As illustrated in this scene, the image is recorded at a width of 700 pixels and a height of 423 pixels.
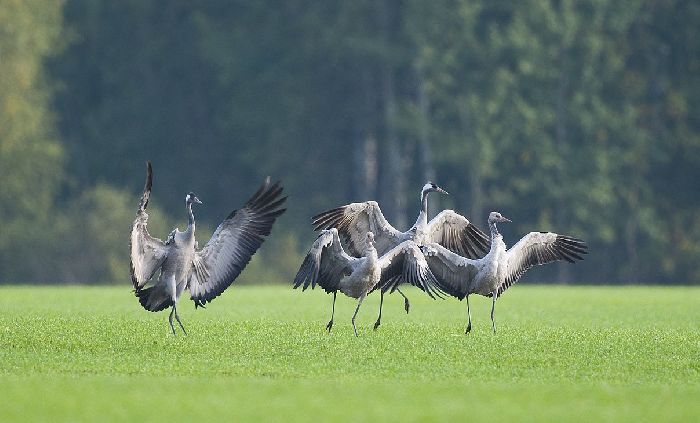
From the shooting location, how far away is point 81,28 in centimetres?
6197

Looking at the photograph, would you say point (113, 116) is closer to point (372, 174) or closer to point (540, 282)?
point (372, 174)

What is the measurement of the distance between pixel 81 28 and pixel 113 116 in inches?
144

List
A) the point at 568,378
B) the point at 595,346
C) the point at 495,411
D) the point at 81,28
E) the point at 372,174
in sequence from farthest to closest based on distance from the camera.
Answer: the point at 81,28
the point at 372,174
the point at 595,346
the point at 568,378
the point at 495,411

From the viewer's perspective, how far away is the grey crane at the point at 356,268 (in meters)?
19.9

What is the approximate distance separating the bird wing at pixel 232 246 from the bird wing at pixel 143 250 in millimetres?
608

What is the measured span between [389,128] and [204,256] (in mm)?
35858

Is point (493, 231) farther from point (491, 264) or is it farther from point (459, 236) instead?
point (459, 236)

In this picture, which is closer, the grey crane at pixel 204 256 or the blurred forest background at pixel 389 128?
the grey crane at pixel 204 256

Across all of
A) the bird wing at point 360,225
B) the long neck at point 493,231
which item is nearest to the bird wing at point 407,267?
the long neck at point 493,231

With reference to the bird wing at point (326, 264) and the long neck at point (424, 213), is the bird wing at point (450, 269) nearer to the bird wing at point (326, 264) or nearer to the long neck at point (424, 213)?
the bird wing at point (326, 264)

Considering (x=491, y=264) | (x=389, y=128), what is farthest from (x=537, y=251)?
(x=389, y=128)

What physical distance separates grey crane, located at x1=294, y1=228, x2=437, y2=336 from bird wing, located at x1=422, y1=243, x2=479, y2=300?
29 cm

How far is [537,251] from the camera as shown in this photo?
21.7 m

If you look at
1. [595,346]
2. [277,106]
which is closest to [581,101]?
[277,106]
